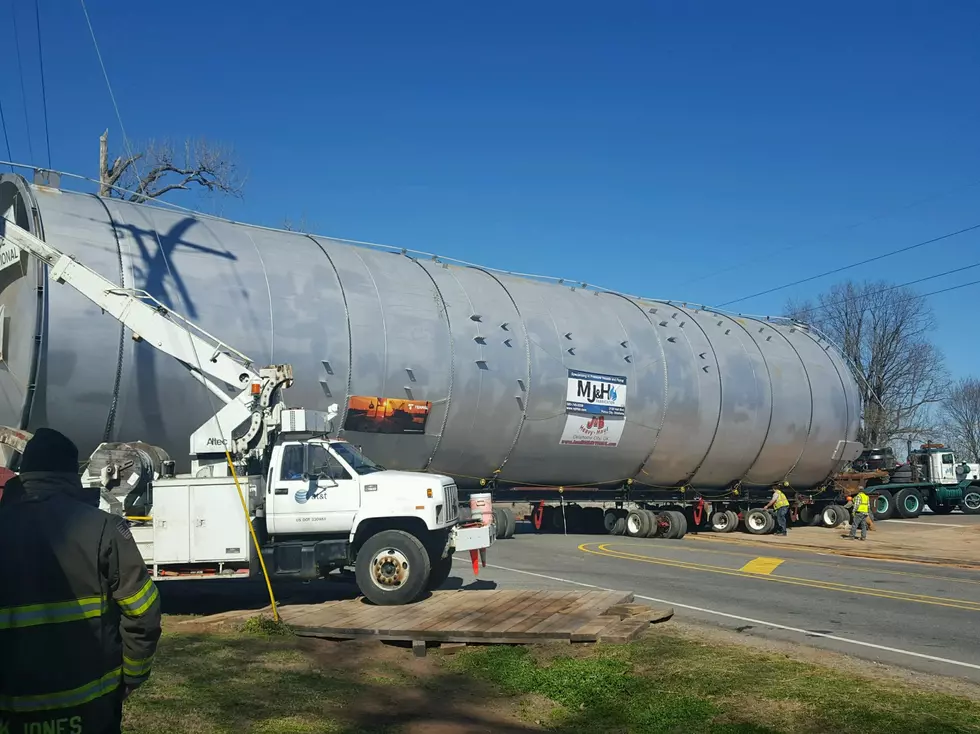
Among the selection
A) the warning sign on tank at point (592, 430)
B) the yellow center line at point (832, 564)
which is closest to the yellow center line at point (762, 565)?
the yellow center line at point (832, 564)

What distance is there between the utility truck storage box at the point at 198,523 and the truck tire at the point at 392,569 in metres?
1.55

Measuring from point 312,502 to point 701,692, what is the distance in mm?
6100

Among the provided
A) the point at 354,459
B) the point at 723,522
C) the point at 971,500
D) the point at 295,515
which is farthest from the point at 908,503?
the point at 295,515

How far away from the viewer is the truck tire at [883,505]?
129 feet

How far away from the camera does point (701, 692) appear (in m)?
8.06

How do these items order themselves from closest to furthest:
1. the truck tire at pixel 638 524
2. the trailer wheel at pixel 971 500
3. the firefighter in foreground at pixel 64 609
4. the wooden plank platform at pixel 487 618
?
the firefighter in foreground at pixel 64 609 < the wooden plank platform at pixel 487 618 < the truck tire at pixel 638 524 < the trailer wheel at pixel 971 500

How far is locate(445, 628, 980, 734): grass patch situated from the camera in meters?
7.21

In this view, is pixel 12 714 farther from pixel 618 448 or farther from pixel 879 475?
pixel 879 475

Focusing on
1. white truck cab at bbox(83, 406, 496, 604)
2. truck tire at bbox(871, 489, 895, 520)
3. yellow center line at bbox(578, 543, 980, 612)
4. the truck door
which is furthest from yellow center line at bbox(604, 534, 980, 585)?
truck tire at bbox(871, 489, 895, 520)

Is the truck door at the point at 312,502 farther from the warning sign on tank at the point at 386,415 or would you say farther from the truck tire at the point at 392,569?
the warning sign on tank at the point at 386,415

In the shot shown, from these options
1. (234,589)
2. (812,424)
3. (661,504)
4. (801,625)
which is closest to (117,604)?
(801,625)

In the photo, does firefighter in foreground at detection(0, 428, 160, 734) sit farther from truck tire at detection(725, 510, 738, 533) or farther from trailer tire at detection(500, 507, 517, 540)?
truck tire at detection(725, 510, 738, 533)

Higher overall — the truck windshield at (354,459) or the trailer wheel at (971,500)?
the truck windshield at (354,459)

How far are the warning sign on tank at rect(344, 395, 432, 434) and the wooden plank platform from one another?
6.87 metres
